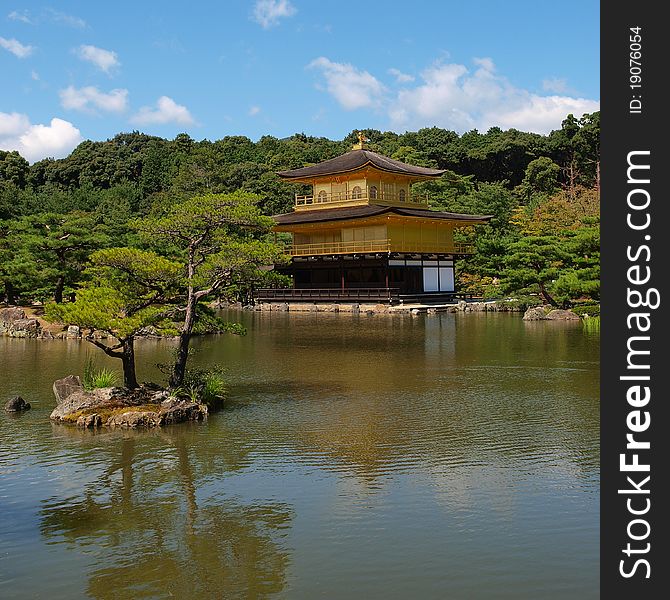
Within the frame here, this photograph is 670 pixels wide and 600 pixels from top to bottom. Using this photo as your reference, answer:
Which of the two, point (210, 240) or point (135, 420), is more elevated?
point (210, 240)

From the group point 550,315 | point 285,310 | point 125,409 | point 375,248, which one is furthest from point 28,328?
point 550,315

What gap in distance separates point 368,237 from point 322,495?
1295 inches

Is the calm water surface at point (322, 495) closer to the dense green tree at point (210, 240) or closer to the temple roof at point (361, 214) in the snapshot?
the dense green tree at point (210, 240)

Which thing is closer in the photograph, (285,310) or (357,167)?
(285,310)

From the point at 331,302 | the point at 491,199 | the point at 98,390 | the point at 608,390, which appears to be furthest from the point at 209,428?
the point at 491,199

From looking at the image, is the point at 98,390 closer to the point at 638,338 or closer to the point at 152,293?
the point at 152,293

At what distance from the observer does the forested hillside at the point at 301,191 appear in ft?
89.4

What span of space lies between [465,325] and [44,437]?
65.6 ft

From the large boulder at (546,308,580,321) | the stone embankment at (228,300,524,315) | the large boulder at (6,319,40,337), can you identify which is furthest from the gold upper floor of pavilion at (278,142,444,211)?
the large boulder at (6,319,40,337)

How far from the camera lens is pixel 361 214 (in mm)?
39031

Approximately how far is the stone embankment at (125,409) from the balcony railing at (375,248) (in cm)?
2652

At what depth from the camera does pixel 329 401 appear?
44.1ft

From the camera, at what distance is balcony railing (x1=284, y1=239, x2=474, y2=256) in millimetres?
39000

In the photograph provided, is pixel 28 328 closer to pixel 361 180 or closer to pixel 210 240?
pixel 210 240
